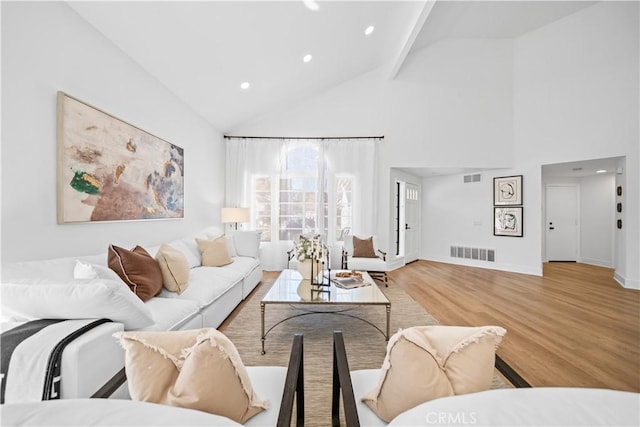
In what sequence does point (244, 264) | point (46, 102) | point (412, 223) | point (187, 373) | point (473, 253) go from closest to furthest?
point (187, 373), point (46, 102), point (244, 264), point (473, 253), point (412, 223)

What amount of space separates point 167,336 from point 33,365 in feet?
2.59

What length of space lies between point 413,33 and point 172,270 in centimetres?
462

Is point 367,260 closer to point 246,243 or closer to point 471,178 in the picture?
point 246,243

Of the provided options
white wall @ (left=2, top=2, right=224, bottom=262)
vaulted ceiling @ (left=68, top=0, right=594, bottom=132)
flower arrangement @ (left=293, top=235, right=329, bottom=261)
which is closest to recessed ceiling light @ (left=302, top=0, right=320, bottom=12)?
vaulted ceiling @ (left=68, top=0, right=594, bottom=132)

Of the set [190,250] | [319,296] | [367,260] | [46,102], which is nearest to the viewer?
[46,102]

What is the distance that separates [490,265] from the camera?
571 centimetres

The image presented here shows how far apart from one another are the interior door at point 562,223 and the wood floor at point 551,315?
1.20 m

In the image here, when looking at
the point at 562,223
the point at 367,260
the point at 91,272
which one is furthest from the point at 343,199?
the point at 562,223

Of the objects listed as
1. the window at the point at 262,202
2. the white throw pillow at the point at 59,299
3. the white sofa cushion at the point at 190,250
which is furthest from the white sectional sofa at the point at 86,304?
the window at the point at 262,202

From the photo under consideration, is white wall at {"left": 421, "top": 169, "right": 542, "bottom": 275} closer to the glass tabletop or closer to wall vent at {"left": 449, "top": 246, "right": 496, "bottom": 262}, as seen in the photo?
wall vent at {"left": 449, "top": 246, "right": 496, "bottom": 262}

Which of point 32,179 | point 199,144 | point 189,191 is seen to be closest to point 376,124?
point 199,144

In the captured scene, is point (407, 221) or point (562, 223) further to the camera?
point (562, 223)

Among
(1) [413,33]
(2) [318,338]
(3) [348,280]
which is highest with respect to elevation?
(1) [413,33]

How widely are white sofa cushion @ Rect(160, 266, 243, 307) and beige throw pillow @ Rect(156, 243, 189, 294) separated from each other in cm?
6
